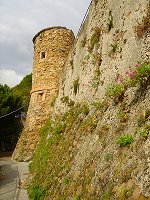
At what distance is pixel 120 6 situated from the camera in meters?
8.07

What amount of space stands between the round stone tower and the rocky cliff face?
666 cm

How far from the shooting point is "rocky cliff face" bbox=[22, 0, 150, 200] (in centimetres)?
444

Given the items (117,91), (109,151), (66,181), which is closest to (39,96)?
(66,181)

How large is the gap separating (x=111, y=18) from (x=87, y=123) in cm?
322

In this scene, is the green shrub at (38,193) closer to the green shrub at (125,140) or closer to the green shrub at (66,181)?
the green shrub at (66,181)

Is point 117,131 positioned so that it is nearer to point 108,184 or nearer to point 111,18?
point 108,184

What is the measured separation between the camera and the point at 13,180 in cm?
1320

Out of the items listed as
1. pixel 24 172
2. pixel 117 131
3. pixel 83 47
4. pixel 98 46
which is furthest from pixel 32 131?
pixel 117 131

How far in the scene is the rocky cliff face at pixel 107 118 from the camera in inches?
175

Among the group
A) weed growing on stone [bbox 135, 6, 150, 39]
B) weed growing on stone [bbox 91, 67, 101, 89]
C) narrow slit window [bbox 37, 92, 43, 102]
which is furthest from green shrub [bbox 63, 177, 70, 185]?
narrow slit window [bbox 37, 92, 43, 102]

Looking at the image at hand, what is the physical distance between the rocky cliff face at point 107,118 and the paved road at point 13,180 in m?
1.02

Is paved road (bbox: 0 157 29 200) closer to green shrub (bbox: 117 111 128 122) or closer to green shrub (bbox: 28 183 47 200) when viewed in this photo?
green shrub (bbox: 28 183 47 200)

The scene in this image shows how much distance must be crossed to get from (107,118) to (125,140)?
1.59 meters

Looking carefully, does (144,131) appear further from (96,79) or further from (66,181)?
(96,79)
